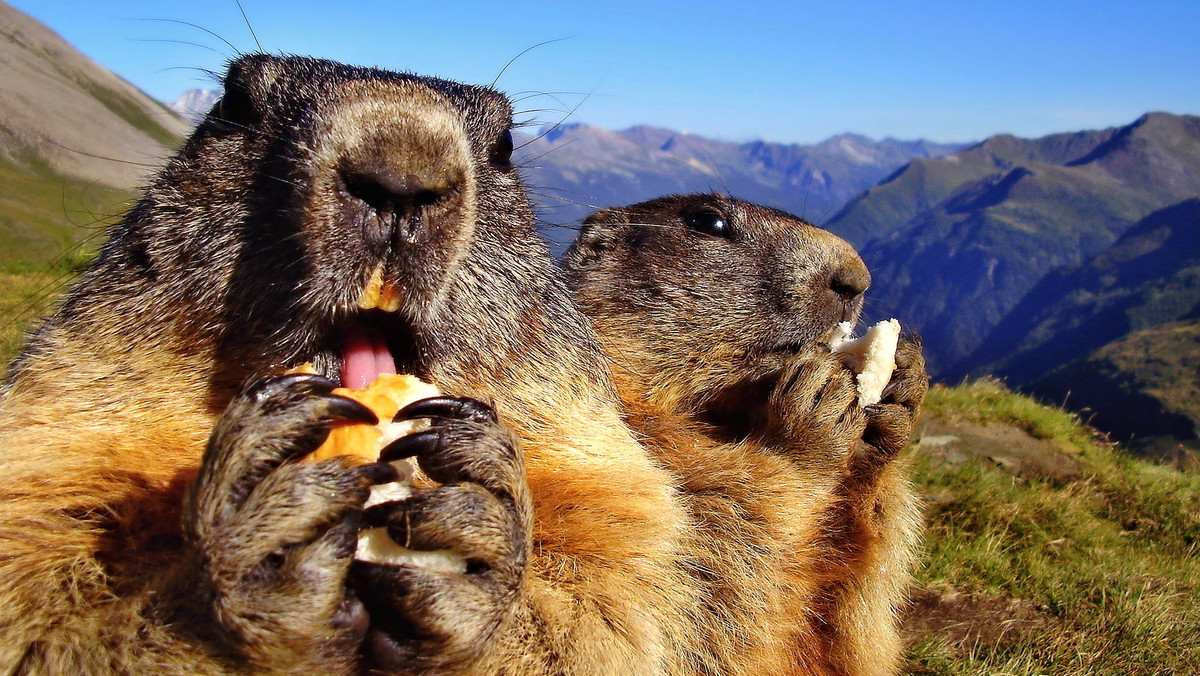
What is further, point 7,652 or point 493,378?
point 493,378

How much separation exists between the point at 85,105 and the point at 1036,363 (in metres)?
187

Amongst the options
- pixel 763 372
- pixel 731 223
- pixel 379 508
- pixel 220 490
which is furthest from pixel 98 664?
→ pixel 731 223

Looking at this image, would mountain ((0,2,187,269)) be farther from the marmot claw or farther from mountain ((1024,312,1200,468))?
mountain ((1024,312,1200,468))

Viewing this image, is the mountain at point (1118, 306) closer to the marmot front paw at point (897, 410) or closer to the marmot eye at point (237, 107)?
the marmot front paw at point (897, 410)

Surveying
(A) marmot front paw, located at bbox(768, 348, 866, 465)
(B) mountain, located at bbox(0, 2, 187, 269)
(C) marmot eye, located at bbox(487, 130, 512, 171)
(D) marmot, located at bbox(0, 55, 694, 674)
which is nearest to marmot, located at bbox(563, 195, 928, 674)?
(A) marmot front paw, located at bbox(768, 348, 866, 465)

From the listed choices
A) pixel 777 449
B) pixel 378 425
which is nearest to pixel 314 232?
pixel 378 425

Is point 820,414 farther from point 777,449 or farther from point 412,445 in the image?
point 412,445

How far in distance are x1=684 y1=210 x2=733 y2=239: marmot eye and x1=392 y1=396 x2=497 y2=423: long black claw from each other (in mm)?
4312

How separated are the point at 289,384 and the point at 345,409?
0.18 meters

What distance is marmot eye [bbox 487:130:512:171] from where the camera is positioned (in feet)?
11.0

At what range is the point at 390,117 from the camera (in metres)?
2.55

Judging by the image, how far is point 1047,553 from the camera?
22.1ft

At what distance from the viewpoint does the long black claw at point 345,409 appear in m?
2.17

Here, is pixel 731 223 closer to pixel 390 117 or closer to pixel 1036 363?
pixel 390 117
